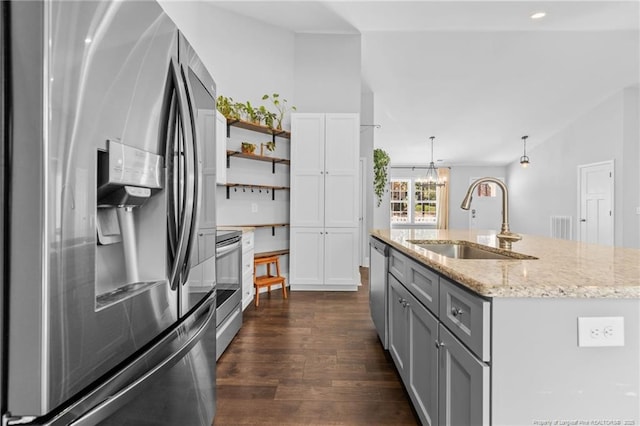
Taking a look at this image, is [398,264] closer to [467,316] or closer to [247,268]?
[467,316]

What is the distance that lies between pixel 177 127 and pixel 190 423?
3.32 ft

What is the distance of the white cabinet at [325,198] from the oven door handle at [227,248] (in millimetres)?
1576

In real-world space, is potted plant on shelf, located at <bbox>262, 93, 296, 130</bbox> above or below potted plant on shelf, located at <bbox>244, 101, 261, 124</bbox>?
above

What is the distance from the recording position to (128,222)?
3.05 ft

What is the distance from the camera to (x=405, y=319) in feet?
5.89

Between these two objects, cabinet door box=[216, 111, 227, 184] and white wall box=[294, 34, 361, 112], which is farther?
white wall box=[294, 34, 361, 112]

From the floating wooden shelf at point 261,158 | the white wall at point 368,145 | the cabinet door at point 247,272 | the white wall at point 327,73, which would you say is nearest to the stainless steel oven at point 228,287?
the cabinet door at point 247,272

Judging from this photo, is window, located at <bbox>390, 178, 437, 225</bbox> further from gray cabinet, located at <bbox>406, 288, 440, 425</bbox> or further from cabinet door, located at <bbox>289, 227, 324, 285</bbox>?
gray cabinet, located at <bbox>406, 288, 440, 425</bbox>

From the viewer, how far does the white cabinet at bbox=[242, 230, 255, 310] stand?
3.18 m

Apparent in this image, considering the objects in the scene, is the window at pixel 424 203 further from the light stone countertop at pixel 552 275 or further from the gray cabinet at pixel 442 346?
the light stone countertop at pixel 552 275

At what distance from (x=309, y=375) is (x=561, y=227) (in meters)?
7.80

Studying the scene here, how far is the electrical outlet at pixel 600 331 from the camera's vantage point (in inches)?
35.6

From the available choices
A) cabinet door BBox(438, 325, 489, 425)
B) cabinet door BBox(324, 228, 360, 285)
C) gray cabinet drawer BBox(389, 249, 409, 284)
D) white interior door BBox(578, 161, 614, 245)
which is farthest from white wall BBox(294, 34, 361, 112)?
white interior door BBox(578, 161, 614, 245)

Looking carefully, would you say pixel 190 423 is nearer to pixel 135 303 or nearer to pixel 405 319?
pixel 135 303
